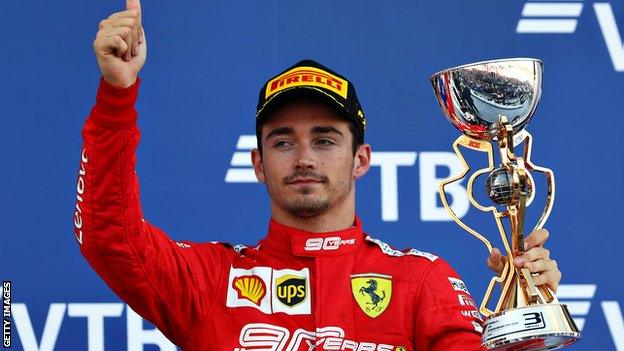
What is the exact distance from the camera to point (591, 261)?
313cm

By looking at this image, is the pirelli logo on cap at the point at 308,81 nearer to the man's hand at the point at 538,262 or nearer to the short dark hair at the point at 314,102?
the short dark hair at the point at 314,102

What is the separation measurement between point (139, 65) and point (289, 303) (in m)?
0.56

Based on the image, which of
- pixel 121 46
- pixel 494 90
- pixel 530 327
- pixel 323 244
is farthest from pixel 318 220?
pixel 121 46

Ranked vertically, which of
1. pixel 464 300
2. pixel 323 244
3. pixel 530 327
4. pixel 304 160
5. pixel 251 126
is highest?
pixel 251 126

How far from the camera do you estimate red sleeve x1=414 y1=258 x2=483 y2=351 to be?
251cm

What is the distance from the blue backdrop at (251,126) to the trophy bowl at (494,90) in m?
0.61

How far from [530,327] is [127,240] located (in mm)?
685

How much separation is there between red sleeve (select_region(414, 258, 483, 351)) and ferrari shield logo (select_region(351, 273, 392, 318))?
0.06 m

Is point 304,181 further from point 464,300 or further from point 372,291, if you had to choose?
point 464,300

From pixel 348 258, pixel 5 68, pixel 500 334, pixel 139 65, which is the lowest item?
pixel 500 334

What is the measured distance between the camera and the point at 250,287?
2.60 metres

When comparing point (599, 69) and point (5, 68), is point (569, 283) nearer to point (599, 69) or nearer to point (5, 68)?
point (599, 69)

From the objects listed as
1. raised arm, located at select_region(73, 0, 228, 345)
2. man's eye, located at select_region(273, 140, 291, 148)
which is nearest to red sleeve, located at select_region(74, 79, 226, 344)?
raised arm, located at select_region(73, 0, 228, 345)

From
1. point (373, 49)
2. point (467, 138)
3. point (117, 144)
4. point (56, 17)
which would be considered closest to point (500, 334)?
point (467, 138)
